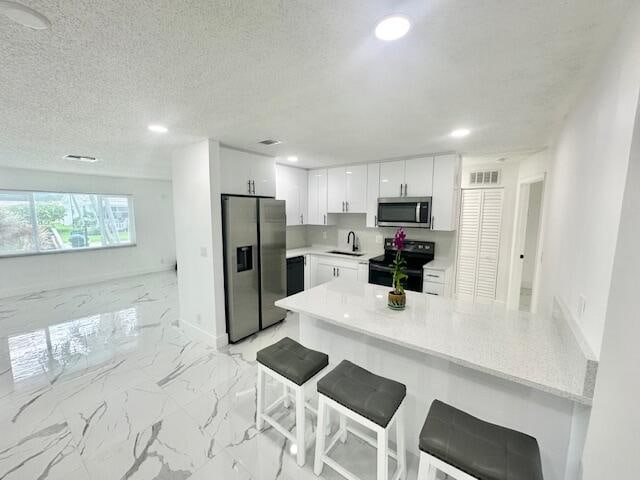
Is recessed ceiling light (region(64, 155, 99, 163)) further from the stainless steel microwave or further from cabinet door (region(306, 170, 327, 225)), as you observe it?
the stainless steel microwave

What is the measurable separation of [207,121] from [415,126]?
71.4 inches

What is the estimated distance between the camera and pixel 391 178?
3916mm

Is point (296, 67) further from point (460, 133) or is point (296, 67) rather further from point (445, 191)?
point (445, 191)

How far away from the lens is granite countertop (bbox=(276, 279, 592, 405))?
1.17m

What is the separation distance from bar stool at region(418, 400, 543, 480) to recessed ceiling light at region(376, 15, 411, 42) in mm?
1711

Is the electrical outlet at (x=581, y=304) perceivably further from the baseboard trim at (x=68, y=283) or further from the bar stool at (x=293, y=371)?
the baseboard trim at (x=68, y=283)

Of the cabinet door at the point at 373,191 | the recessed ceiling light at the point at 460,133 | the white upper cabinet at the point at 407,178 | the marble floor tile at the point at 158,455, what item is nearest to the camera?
the marble floor tile at the point at 158,455

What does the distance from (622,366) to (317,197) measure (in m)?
4.17

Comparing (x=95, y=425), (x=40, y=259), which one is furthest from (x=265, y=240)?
(x=40, y=259)

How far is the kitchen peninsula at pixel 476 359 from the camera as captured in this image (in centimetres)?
121

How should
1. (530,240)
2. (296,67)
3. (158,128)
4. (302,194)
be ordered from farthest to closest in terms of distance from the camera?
(530,240) < (302,194) < (158,128) < (296,67)

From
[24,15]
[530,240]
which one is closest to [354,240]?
[530,240]

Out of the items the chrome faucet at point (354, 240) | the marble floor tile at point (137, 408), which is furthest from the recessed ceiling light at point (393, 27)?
the chrome faucet at point (354, 240)

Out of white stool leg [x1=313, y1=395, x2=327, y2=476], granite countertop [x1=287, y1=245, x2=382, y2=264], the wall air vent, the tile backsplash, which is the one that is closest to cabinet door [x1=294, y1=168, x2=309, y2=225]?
the tile backsplash
